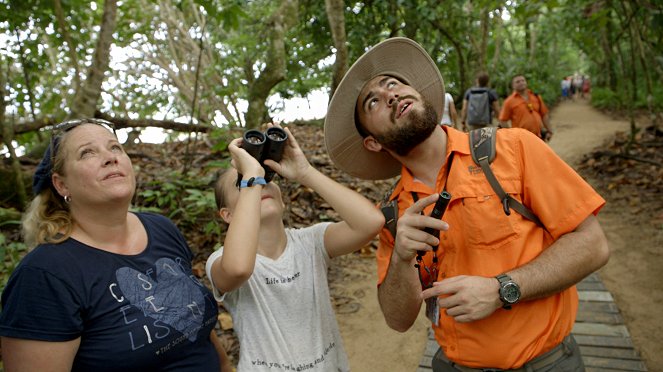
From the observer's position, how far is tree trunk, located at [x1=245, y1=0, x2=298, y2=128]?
19.4 ft

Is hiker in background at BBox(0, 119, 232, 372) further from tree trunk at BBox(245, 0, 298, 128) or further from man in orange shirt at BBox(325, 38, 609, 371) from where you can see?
tree trunk at BBox(245, 0, 298, 128)

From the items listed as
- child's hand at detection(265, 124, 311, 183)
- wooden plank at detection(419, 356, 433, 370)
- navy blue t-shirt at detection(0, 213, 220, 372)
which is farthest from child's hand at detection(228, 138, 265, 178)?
wooden plank at detection(419, 356, 433, 370)

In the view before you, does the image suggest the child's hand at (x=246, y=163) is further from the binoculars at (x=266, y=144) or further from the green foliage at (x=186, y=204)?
the green foliage at (x=186, y=204)

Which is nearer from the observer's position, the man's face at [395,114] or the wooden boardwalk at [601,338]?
the man's face at [395,114]

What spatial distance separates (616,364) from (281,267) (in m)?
2.69

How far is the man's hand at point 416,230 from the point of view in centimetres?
168

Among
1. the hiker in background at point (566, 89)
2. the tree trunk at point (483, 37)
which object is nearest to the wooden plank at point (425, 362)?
the tree trunk at point (483, 37)

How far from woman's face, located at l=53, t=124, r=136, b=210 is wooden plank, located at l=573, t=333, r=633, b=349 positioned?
3.51 meters

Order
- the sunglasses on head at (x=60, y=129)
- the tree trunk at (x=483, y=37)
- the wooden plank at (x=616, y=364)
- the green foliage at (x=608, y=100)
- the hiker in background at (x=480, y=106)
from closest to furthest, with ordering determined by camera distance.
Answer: the sunglasses on head at (x=60, y=129)
the wooden plank at (x=616, y=364)
the hiker in background at (x=480, y=106)
the tree trunk at (x=483, y=37)
the green foliage at (x=608, y=100)

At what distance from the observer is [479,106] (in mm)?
9055

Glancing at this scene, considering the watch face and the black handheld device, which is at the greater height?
the black handheld device

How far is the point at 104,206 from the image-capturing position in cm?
202

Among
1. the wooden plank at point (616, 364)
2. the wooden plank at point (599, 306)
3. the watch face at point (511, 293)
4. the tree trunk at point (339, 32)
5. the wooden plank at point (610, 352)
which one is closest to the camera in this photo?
the watch face at point (511, 293)

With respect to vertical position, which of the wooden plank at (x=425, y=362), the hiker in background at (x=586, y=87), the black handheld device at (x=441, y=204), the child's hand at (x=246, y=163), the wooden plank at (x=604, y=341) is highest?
the hiker in background at (x=586, y=87)
